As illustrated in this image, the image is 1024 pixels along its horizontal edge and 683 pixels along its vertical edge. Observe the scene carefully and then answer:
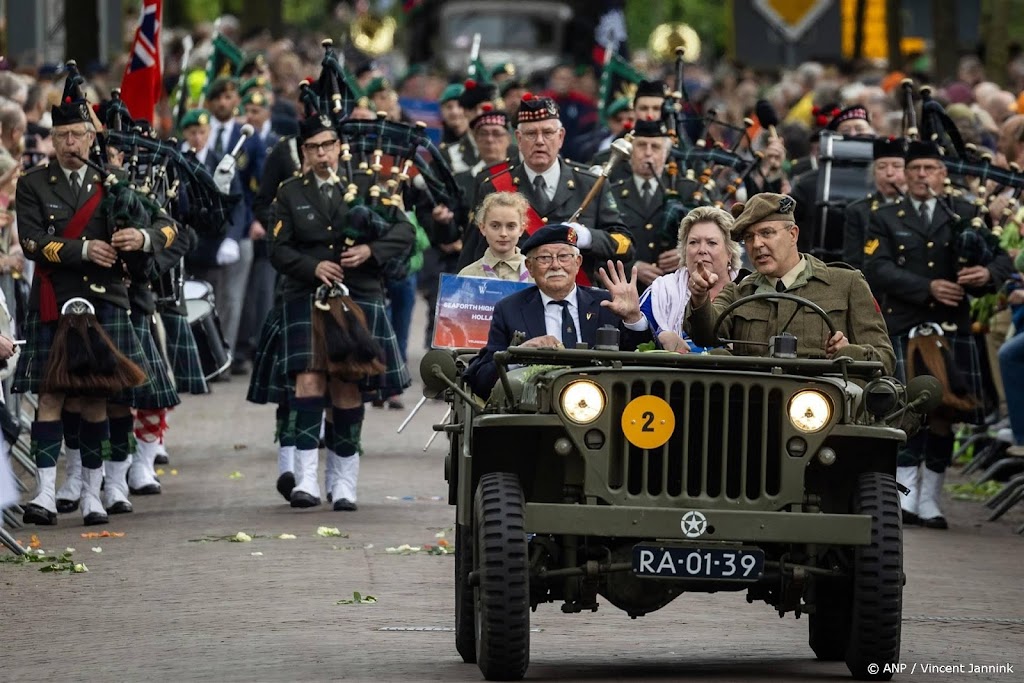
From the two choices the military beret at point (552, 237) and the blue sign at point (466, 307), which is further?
the blue sign at point (466, 307)

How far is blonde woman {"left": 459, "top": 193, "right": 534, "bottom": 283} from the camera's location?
11.1 metres

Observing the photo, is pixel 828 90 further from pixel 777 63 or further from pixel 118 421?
pixel 777 63

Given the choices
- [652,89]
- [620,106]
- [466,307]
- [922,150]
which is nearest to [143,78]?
[652,89]

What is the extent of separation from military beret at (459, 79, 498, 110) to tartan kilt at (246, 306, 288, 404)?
→ 4.56m

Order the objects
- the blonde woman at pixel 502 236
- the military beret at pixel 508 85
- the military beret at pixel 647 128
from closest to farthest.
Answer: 1. the blonde woman at pixel 502 236
2. the military beret at pixel 647 128
3. the military beret at pixel 508 85

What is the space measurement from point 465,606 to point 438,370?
0.87 meters

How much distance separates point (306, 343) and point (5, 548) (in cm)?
226

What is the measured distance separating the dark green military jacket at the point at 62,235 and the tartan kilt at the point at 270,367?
3.63ft

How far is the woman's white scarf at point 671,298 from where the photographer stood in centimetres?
1014

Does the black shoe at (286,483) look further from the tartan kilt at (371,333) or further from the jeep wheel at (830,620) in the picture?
the jeep wheel at (830,620)

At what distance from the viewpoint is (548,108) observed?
12.8 meters

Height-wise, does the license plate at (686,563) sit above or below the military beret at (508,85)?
below

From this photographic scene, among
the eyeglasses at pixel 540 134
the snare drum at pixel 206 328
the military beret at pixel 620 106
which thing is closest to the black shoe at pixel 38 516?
the snare drum at pixel 206 328

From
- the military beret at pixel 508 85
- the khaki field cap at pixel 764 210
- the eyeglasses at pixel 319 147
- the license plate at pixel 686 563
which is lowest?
the license plate at pixel 686 563
